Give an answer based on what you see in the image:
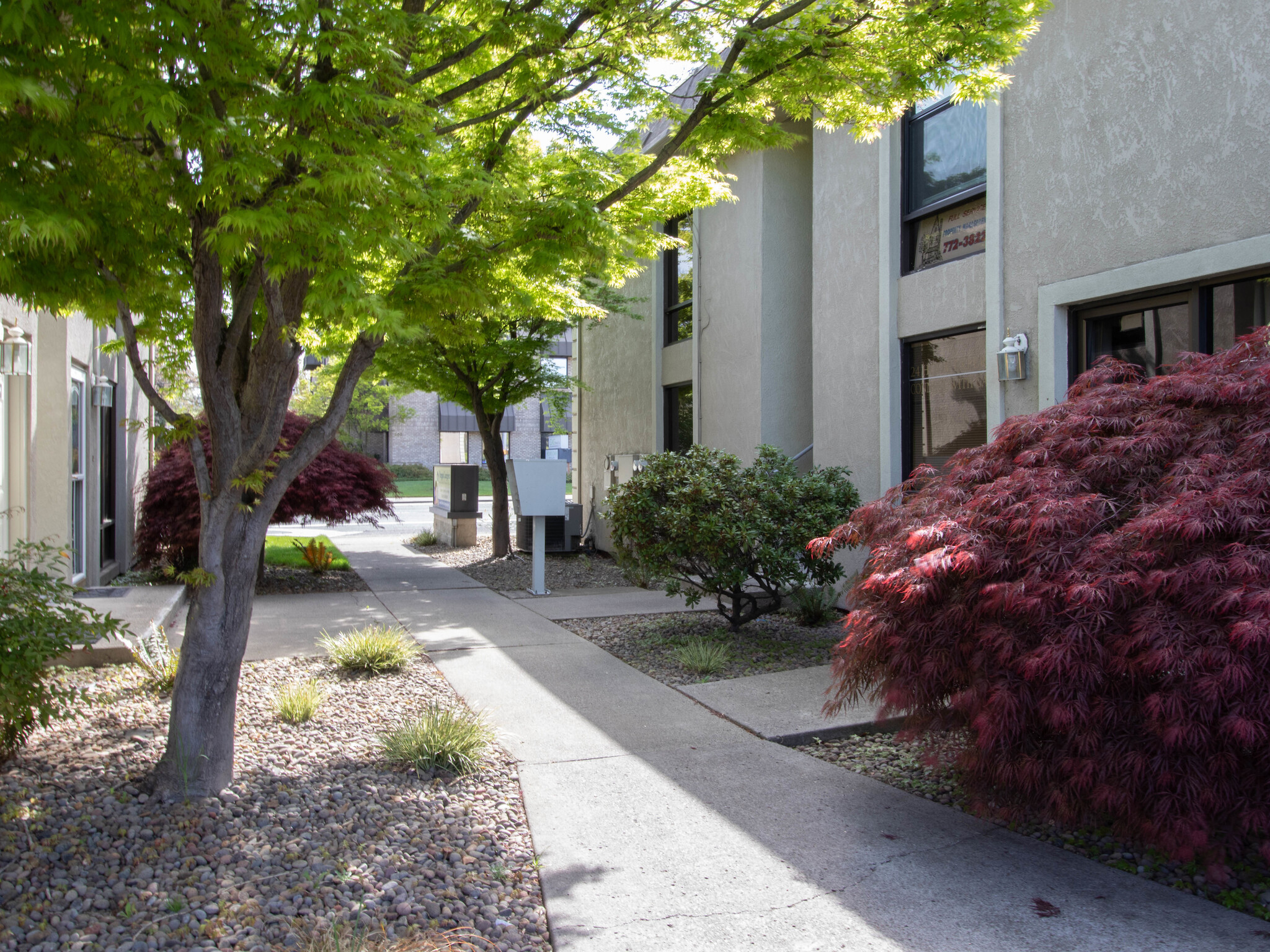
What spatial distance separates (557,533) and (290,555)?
4.48 metres

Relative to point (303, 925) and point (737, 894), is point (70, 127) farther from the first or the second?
point (737, 894)

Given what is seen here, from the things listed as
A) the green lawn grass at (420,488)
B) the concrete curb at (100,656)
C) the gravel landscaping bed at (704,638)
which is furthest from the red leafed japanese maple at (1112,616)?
the green lawn grass at (420,488)

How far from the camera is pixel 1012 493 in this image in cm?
425

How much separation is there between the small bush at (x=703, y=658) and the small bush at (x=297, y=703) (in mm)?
2893

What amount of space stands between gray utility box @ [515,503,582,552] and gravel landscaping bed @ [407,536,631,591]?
144mm

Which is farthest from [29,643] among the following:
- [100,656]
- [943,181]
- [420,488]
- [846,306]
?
[420,488]

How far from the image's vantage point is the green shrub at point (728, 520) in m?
7.86

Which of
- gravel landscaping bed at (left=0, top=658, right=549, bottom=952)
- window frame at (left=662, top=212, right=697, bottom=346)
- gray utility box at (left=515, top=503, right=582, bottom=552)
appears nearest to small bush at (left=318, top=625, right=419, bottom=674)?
gravel landscaping bed at (left=0, top=658, right=549, bottom=952)

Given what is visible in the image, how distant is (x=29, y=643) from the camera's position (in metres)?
4.15

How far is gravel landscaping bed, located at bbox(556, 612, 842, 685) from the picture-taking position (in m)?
7.59

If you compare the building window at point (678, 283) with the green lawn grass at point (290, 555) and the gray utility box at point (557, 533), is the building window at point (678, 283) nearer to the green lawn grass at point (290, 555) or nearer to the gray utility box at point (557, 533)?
the gray utility box at point (557, 533)

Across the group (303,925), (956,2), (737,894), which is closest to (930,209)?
(956,2)

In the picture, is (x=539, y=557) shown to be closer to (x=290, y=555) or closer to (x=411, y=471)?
(x=290, y=555)

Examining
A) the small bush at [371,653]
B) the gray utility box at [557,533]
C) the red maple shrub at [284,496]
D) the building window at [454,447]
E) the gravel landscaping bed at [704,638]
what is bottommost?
the gravel landscaping bed at [704,638]
